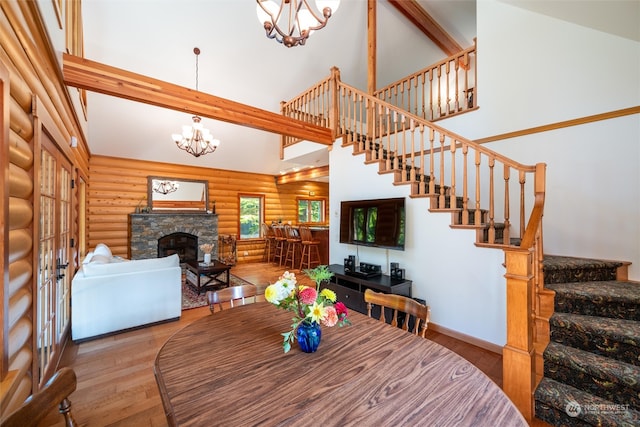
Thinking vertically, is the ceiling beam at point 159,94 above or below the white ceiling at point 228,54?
below

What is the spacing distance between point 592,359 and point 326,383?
79.8 inches

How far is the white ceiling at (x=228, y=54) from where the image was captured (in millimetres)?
3963

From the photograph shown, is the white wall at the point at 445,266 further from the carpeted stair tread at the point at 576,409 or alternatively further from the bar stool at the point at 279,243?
the bar stool at the point at 279,243

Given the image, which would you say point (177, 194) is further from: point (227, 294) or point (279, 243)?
point (227, 294)

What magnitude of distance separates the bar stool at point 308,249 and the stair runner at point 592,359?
4540 mm

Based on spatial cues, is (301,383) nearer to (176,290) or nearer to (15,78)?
(15,78)

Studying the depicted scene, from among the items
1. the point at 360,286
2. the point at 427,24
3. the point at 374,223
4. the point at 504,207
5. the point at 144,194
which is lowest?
the point at 360,286

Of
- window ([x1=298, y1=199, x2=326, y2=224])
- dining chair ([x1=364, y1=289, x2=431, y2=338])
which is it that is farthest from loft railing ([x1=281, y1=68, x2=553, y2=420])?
window ([x1=298, y1=199, x2=326, y2=224])

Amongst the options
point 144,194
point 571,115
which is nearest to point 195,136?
point 144,194

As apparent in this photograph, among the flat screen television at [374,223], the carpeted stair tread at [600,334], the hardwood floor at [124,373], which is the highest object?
the flat screen television at [374,223]

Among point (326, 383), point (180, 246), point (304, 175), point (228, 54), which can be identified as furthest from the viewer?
point (304, 175)

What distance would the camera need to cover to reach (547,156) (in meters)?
3.27

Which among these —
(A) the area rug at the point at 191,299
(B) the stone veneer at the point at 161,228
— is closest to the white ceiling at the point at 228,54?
(B) the stone veneer at the point at 161,228

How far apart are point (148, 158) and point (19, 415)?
269 inches
